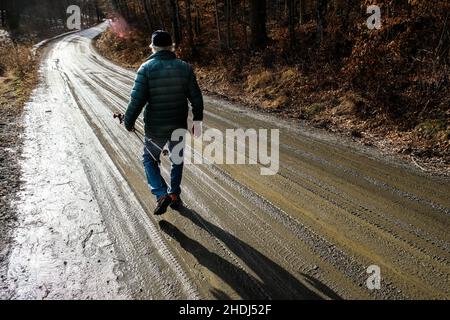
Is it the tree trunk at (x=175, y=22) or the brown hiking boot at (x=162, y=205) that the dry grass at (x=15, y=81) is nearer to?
the brown hiking boot at (x=162, y=205)

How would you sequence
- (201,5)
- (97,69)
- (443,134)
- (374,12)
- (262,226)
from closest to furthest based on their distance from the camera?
(262,226) → (443,134) → (374,12) → (97,69) → (201,5)

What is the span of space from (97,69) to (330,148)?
714 inches

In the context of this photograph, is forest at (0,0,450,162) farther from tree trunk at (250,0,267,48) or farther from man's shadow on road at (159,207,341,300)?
man's shadow on road at (159,207,341,300)

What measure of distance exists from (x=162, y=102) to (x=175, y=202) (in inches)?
57.3

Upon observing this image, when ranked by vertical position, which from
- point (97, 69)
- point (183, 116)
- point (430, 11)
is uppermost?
point (430, 11)

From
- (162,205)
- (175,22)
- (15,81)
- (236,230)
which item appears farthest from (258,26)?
(236,230)

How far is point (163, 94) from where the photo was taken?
15.5 feet

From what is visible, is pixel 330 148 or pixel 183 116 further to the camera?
pixel 330 148

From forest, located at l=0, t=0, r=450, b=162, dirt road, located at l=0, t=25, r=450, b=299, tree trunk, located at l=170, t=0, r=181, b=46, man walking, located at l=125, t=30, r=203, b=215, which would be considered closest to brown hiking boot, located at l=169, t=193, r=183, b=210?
man walking, located at l=125, t=30, r=203, b=215

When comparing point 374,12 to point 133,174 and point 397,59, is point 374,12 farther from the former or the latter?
point 133,174

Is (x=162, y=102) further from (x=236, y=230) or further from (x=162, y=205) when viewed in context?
(x=236, y=230)

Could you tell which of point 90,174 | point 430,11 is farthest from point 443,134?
point 90,174

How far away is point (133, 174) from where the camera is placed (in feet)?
21.7

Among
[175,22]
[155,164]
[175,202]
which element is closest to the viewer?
[155,164]
